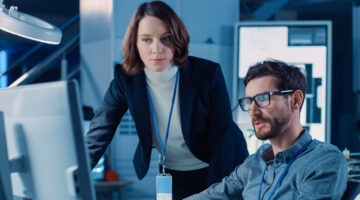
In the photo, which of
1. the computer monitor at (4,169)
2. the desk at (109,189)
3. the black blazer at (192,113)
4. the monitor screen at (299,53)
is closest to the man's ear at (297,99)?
the black blazer at (192,113)

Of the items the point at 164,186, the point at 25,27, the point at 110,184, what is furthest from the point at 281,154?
the point at 110,184

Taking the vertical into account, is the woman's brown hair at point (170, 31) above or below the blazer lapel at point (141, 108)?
above

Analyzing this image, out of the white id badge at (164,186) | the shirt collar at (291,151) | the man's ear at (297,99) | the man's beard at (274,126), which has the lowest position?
the white id badge at (164,186)

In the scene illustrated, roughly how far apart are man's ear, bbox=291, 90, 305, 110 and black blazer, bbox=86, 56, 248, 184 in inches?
17.9

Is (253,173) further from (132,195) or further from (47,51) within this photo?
(47,51)

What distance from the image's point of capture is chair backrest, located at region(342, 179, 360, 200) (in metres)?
1.53

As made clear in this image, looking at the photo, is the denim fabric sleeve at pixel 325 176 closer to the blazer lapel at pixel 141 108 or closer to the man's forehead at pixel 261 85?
the man's forehead at pixel 261 85

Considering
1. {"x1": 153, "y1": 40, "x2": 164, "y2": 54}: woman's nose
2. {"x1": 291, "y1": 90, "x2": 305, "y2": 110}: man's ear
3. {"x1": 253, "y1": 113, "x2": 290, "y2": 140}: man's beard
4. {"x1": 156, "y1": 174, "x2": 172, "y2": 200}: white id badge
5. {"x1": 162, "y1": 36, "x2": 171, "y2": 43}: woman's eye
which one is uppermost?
{"x1": 162, "y1": 36, "x2": 171, "y2": 43}: woman's eye

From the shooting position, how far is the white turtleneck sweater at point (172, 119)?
2203 millimetres

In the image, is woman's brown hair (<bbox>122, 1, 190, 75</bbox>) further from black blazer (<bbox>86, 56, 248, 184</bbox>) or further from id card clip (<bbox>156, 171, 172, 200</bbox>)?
id card clip (<bbox>156, 171, 172, 200</bbox>)

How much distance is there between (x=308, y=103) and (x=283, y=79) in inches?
128

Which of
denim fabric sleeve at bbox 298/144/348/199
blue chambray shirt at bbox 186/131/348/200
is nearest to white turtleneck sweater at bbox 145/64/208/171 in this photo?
blue chambray shirt at bbox 186/131/348/200

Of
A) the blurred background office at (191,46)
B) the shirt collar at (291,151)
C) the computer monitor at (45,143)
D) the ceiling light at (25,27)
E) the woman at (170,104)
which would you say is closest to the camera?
the computer monitor at (45,143)

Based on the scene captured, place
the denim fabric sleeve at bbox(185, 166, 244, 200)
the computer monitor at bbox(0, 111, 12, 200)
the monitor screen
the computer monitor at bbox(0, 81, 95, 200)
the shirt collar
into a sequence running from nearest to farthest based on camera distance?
1. the computer monitor at bbox(0, 81, 95, 200)
2. the computer monitor at bbox(0, 111, 12, 200)
3. the shirt collar
4. the denim fabric sleeve at bbox(185, 166, 244, 200)
5. the monitor screen
